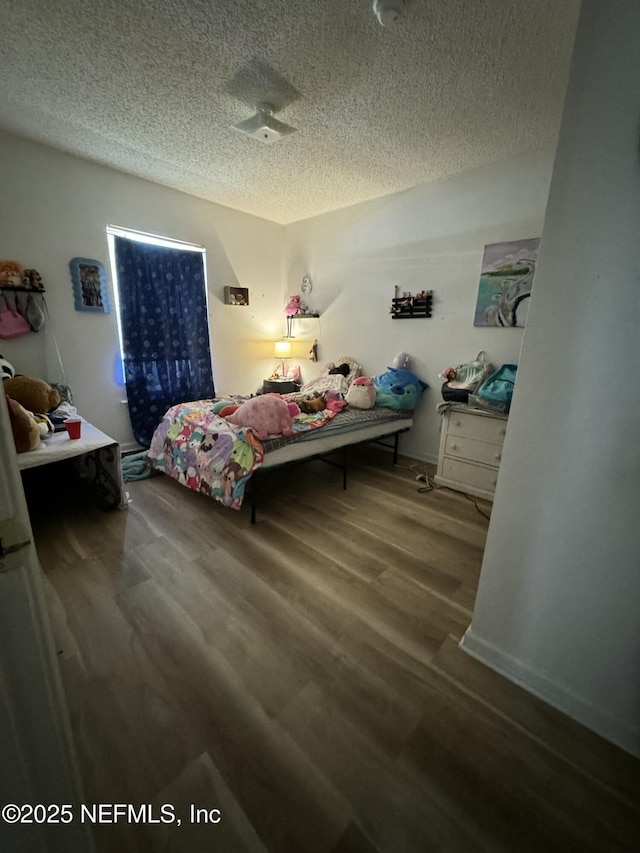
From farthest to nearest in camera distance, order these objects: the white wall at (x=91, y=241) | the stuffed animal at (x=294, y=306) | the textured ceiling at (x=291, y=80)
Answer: the stuffed animal at (x=294, y=306), the white wall at (x=91, y=241), the textured ceiling at (x=291, y=80)

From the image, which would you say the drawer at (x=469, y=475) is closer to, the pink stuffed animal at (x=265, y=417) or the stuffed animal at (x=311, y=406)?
the stuffed animal at (x=311, y=406)

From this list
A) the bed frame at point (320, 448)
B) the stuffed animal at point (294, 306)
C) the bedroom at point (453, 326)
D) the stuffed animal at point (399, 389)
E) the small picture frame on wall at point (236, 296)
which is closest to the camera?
the bedroom at point (453, 326)

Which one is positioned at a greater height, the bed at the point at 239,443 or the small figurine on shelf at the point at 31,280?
the small figurine on shelf at the point at 31,280

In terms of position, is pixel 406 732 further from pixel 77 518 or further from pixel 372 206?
pixel 372 206

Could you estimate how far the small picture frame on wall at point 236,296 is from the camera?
13.0ft

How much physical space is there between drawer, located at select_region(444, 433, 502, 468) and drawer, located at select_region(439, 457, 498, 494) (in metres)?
0.06

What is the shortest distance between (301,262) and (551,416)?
13.1 feet

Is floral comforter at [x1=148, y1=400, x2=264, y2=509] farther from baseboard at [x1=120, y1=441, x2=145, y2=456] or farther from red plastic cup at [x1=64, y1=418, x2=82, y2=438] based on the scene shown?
baseboard at [x1=120, y1=441, x2=145, y2=456]

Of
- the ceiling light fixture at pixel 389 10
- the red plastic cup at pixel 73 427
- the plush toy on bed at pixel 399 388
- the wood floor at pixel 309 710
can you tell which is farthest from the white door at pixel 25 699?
the plush toy on bed at pixel 399 388

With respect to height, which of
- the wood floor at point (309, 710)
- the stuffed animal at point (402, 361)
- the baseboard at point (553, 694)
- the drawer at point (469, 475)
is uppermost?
the stuffed animal at point (402, 361)

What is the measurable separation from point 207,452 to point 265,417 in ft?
1.56

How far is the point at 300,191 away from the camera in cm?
334

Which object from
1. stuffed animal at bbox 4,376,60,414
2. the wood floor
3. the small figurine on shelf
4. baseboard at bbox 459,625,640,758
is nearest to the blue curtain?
the small figurine on shelf

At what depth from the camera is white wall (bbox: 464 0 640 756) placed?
878 millimetres
